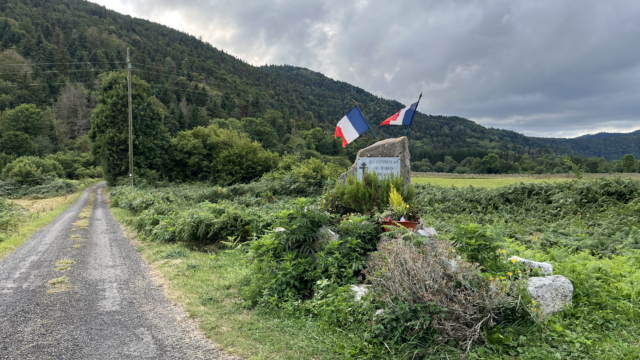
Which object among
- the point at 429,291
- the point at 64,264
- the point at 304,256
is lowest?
the point at 64,264

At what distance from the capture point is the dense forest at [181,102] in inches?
2520

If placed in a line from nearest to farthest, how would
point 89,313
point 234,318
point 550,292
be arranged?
point 550,292, point 234,318, point 89,313

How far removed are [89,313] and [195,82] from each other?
367 ft

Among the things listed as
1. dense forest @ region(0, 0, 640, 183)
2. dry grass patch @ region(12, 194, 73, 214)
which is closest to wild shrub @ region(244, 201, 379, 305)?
dry grass patch @ region(12, 194, 73, 214)

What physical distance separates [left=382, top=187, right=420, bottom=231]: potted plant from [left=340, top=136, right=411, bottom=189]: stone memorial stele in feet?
5.84

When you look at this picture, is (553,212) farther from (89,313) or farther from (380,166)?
(89,313)

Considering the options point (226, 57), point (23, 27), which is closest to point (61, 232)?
point (23, 27)

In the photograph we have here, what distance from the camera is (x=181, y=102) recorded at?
87625 mm

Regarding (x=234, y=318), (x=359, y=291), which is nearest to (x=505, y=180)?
(x=359, y=291)

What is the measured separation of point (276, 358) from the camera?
3.61m

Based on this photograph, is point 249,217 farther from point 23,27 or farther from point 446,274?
point 23,27

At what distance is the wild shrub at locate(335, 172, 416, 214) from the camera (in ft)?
22.5

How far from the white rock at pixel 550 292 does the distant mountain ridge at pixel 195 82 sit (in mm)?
65822

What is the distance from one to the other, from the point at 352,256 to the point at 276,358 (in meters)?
1.93
